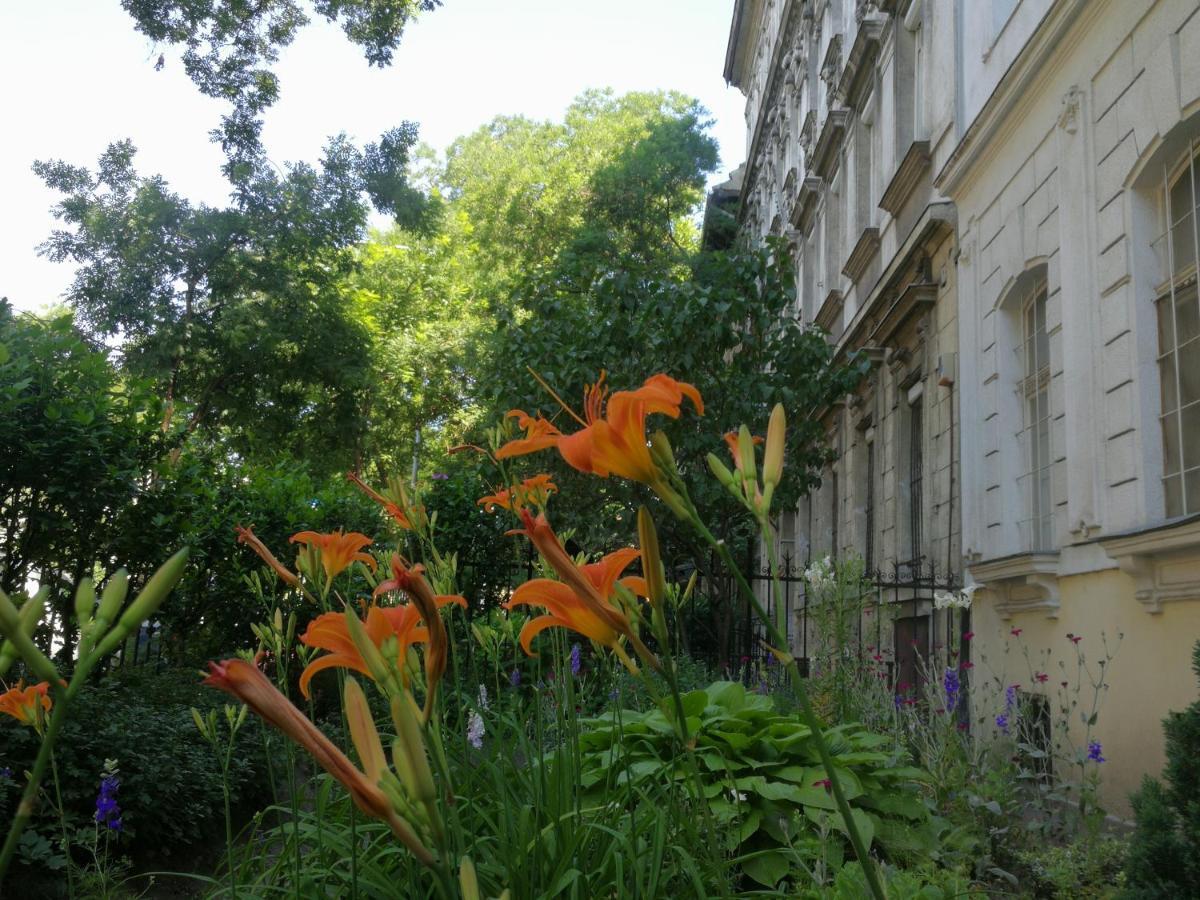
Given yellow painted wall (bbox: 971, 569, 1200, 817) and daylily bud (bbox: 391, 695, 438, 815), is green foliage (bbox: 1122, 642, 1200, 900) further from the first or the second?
→ yellow painted wall (bbox: 971, 569, 1200, 817)

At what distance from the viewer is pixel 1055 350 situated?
848 cm

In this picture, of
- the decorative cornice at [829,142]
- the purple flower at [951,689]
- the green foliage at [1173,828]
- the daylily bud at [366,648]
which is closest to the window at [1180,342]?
the purple flower at [951,689]

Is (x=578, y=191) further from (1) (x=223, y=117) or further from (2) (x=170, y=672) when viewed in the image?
(2) (x=170, y=672)

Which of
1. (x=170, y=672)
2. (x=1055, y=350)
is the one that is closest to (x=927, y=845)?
(x=1055, y=350)

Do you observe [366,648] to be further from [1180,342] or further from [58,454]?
[58,454]

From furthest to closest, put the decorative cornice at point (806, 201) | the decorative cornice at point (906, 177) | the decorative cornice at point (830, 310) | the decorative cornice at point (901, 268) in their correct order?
the decorative cornice at point (806, 201), the decorative cornice at point (830, 310), the decorative cornice at point (906, 177), the decorative cornice at point (901, 268)

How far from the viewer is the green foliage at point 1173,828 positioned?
116 inches

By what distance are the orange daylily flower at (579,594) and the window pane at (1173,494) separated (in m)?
5.74

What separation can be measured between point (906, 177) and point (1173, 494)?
285 inches

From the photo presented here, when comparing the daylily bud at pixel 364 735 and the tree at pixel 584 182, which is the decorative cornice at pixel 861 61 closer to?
the tree at pixel 584 182

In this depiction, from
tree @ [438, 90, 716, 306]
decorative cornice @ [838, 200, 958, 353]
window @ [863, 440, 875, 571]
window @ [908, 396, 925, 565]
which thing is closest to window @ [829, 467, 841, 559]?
window @ [863, 440, 875, 571]

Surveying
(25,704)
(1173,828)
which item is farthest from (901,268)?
(25,704)

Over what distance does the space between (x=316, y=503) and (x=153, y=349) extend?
702cm

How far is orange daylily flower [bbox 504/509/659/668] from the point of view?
146 centimetres
